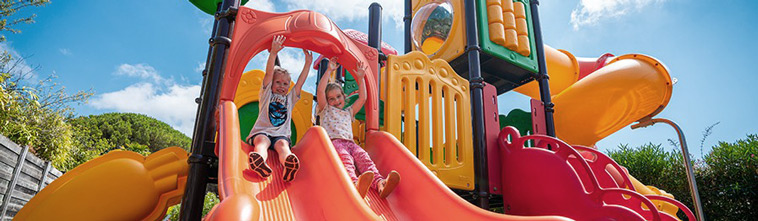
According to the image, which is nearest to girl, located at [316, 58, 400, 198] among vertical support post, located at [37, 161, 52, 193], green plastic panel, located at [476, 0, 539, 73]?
green plastic panel, located at [476, 0, 539, 73]

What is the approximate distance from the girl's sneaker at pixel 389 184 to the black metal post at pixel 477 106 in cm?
150

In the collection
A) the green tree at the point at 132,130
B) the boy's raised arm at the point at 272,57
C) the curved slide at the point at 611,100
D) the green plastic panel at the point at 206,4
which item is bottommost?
the boy's raised arm at the point at 272,57

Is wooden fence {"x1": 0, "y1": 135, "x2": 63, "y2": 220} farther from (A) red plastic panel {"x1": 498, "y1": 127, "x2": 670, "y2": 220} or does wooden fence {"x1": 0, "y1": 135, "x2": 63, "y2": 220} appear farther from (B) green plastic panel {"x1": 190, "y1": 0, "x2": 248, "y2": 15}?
(A) red plastic panel {"x1": 498, "y1": 127, "x2": 670, "y2": 220}

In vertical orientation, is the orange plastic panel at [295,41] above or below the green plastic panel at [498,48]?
below

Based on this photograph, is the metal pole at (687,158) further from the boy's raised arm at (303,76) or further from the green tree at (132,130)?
the green tree at (132,130)

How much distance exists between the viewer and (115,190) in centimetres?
302

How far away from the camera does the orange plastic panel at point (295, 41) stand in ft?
10.3

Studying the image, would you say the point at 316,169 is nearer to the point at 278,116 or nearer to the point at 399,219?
the point at 399,219

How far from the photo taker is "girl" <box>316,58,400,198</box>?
292 centimetres

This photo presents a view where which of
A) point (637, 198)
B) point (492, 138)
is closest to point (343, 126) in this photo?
point (492, 138)

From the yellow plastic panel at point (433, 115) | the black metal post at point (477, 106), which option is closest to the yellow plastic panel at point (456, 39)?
the black metal post at point (477, 106)

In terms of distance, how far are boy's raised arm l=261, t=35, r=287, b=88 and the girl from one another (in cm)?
47

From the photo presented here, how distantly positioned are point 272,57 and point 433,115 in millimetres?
1780

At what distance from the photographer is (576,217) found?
315cm
